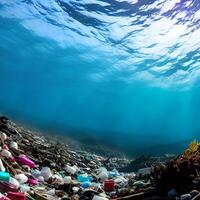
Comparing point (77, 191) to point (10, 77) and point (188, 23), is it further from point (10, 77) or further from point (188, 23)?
point (10, 77)

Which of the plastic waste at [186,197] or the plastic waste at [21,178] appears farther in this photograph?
the plastic waste at [21,178]

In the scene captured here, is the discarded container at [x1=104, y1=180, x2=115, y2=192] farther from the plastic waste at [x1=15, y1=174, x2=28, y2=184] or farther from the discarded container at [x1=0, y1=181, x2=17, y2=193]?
the discarded container at [x1=0, y1=181, x2=17, y2=193]

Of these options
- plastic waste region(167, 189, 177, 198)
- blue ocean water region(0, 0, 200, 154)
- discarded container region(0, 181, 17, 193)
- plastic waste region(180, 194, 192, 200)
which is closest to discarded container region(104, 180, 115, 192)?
A: plastic waste region(167, 189, 177, 198)

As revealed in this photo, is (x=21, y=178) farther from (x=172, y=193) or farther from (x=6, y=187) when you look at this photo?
(x=172, y=193)

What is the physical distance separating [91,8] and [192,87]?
3782cm

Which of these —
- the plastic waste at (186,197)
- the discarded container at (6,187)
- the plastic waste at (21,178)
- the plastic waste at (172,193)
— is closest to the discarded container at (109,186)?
the plastic waste at (21,178)

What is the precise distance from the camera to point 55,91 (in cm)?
9475

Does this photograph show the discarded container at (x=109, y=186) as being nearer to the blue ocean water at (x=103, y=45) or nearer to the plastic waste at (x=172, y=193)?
the plastic waste at (x=172, y=193)

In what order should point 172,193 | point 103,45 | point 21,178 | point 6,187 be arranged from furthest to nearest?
point 103,45 → point 21,178 → point 172,193 → point 6,187

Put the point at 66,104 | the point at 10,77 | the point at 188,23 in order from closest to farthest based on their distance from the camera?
1. the point at 188,23
2. the point at 10,77
3. the point at 66,104

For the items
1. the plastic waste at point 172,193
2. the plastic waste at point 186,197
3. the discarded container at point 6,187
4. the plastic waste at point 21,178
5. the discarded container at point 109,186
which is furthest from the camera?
the discarded container at point 109,186

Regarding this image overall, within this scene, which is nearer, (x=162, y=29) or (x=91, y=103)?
(x=162, y=29)

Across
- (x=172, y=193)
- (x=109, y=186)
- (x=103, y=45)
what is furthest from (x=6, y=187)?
(x=103, y=45)

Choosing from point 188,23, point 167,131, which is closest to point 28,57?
point 188,23
